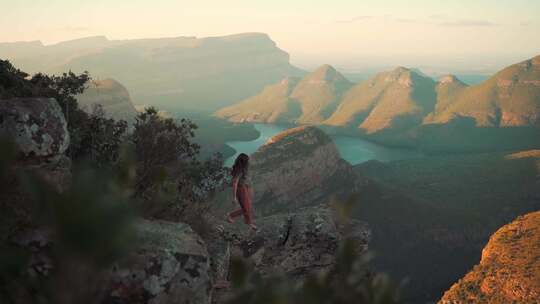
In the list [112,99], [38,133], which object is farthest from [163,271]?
[112,99]

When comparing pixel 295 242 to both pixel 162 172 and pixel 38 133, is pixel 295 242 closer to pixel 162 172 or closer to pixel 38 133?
pixel 38 133

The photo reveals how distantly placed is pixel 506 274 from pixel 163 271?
6436cm

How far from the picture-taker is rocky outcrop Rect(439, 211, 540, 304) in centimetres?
5650

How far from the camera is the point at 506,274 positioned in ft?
198

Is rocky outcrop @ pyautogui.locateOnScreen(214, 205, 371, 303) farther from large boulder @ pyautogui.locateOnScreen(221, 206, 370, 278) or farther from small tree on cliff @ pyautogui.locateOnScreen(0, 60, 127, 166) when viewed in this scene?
small tree on cliff @ pyautogui.locateOnScreen(0, 60, 127, 166)

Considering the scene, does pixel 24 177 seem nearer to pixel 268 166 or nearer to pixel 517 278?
pixel 517 278

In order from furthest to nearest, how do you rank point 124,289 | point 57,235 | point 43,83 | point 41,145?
point 43,83, point 41,145, point 124,289, point 57,235

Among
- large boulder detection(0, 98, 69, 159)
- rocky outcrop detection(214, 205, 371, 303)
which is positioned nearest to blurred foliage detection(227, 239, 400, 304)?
large boulder detection(0, 98, 69, 159)

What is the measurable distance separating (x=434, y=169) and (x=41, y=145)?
174 metres

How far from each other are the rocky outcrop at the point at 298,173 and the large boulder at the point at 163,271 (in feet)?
323

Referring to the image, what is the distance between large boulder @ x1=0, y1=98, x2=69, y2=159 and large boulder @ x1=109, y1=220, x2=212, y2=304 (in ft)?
9.06

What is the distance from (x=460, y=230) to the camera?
111 meters

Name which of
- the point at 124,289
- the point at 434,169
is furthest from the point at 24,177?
the point at 434,169

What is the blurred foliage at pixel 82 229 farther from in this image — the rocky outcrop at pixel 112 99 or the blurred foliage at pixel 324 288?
the rocky outcrop at pixel 112 99
